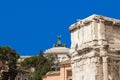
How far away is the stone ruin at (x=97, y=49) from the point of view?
21688 millimetres

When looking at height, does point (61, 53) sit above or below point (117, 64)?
above

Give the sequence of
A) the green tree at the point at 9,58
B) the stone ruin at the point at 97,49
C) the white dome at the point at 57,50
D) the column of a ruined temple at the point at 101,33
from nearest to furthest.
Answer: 1. the stone ruin at the point at 97,49
2. the column of a ruined temple at the point at 101,33
3. the green tree at the point at 9,58
4. the white dome at the point at 57,50

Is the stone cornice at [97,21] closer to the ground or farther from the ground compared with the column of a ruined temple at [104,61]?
farther from the ground

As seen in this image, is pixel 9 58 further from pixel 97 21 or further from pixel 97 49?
pixel 97 49

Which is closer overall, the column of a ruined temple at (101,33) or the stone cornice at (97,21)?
the column of a ruined temple at (101,33)

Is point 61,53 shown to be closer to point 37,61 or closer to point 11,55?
point 37,61

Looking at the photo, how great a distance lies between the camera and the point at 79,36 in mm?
23438

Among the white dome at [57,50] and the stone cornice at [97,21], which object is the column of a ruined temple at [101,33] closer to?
the stone cornice at [97,21]

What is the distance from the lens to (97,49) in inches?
864

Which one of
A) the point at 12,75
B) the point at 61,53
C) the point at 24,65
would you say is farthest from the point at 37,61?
the point at 61,53

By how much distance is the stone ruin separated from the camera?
21688 mm

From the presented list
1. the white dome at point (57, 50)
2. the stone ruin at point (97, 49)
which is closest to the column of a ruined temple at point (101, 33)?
the stone ruin at point (97, 49)

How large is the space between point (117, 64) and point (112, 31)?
1.86 m

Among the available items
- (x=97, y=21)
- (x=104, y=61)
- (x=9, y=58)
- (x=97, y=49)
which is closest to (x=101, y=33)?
(x=97, y=21)
